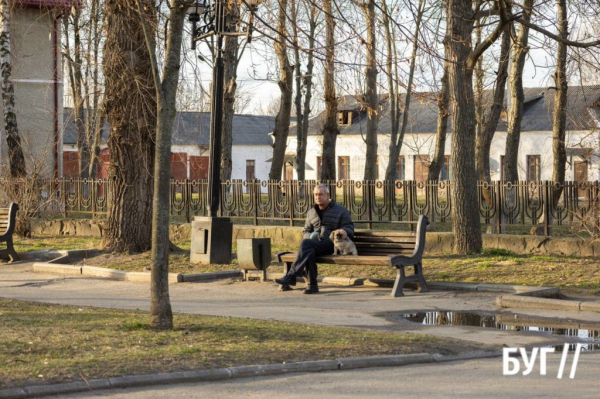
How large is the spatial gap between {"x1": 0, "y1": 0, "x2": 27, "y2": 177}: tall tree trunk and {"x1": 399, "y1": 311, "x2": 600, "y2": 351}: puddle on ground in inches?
630

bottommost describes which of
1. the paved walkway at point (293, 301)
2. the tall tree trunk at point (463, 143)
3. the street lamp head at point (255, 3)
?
the paved walkway at point (293, 301)

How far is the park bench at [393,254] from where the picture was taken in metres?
13.4

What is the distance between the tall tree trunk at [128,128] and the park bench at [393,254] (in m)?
3.99

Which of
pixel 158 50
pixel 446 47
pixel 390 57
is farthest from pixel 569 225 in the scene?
pixel 158 50

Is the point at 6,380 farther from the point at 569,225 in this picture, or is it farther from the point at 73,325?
the point at 569,225

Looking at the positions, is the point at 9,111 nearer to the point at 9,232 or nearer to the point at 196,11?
the point at 9,232

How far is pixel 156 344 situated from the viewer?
8.45m

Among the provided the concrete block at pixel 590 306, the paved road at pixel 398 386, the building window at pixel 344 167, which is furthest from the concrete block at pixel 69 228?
the building window at pixel 344 167

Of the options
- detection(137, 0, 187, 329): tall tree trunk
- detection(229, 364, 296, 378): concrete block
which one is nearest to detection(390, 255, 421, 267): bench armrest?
detection(137, 0, 187, 329): tall tree trunk

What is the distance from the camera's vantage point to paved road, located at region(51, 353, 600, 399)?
6.87 metres

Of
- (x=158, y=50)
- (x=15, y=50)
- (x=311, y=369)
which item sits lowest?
(x=311, y=369)

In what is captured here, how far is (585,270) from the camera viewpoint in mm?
14539

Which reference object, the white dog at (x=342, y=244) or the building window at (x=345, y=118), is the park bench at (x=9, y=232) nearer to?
the white dog at (x=342, y=244)

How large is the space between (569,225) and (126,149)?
7.76m
